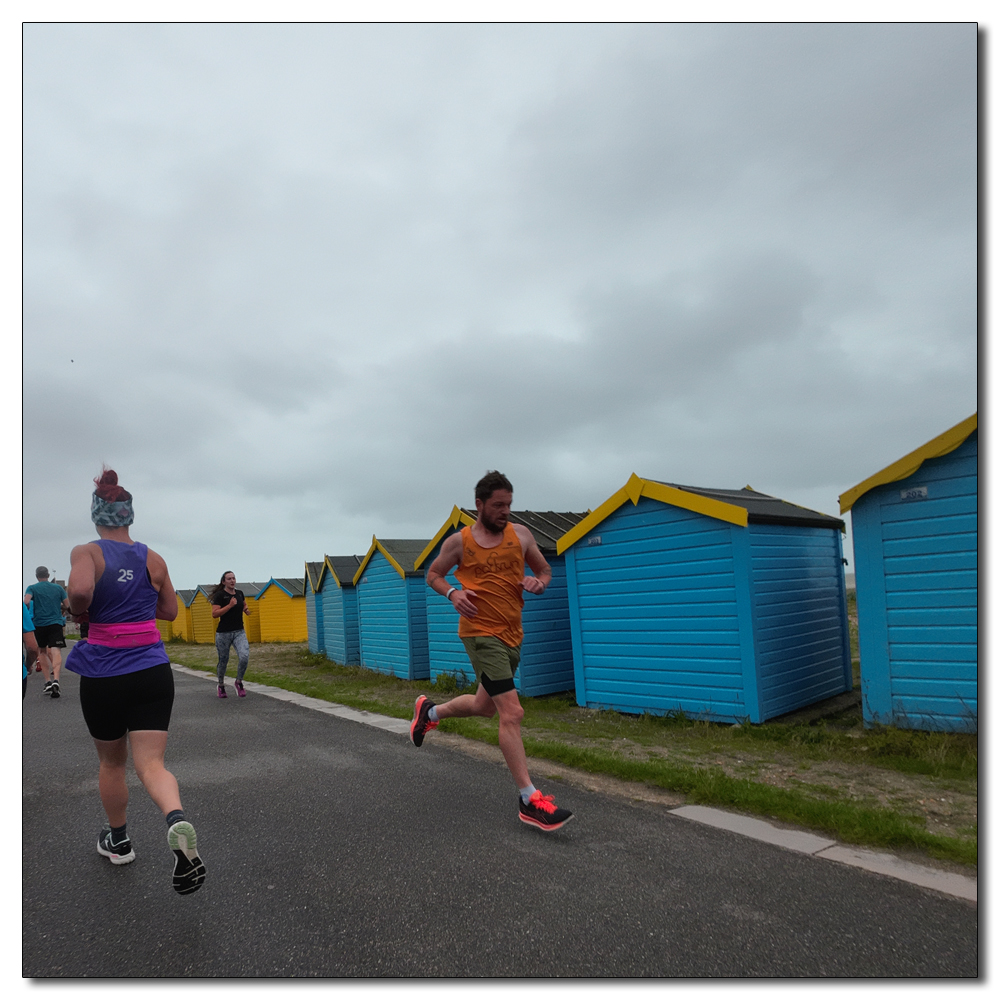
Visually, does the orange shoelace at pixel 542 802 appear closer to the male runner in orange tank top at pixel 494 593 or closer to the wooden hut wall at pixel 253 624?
the male runner in orange tank top at pixel 494 593

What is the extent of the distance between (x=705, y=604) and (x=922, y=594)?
2.11 metres

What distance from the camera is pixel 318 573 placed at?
68.8 ft

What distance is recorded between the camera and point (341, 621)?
18.0m

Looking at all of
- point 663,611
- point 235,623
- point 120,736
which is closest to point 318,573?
point 235,623

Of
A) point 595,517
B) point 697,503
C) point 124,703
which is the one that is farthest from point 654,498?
point 124,703

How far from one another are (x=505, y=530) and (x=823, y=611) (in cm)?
621

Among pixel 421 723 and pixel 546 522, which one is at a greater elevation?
pixel 546 522

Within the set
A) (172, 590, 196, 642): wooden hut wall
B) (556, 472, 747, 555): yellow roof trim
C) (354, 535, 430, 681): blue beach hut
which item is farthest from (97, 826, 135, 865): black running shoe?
(172, 590, 196, 642): wooden hut wall

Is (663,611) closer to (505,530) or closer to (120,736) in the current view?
(505,530)

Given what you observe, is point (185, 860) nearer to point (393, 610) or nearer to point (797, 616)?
point (797, 616)

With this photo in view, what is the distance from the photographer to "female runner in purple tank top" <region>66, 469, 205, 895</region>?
317cm

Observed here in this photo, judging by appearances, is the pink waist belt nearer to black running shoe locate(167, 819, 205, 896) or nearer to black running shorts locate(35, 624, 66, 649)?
black running shoe locate(167, 819, 205, 896)

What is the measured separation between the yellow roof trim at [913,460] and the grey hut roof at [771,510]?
0.87 meters

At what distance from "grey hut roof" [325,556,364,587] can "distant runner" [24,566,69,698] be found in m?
6.97
